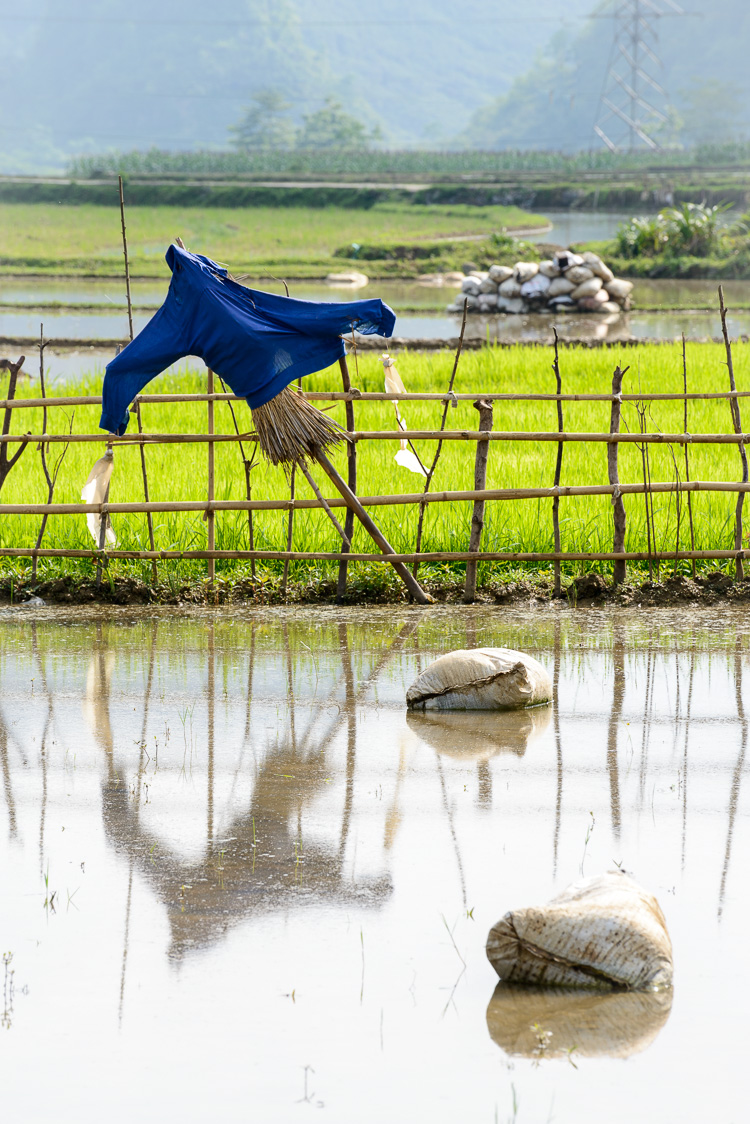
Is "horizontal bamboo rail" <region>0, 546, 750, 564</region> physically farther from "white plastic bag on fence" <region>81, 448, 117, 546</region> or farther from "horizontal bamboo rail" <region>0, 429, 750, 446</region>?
"horizontal bamboo rail" <region>0, 429, 750, 446</region>

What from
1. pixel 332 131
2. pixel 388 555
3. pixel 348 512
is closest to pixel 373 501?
pixel 348 512

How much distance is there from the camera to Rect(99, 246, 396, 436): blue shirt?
570cm

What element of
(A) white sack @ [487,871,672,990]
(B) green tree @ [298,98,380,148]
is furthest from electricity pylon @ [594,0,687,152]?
(A) white sack @ [487,871,672,990]

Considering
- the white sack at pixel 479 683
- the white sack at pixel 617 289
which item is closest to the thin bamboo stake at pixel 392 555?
the white sack at pixel 479 683

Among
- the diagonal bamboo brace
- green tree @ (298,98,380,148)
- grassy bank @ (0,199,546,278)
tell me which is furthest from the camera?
green tree @ (298,98,380,148)

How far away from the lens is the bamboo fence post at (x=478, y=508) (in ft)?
21.8

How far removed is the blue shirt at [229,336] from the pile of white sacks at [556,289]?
17814mm

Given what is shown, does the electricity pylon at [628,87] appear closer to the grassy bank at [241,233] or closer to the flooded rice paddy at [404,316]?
the grassy bank at [241,233]

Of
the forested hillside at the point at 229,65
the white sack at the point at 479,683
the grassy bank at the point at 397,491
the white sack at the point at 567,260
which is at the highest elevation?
the forested hillside at the point at 229,65

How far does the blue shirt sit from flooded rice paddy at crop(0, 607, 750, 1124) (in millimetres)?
1233

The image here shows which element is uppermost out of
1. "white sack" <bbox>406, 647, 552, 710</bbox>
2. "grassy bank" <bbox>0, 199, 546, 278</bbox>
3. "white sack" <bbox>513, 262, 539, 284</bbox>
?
"grassy bank" <bbox>0, 199, 546, 278</bbox>

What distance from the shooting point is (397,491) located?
775 centimetres

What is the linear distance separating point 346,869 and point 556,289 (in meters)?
21.2

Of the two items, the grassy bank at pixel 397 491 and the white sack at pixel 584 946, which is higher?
the grassy bank at pixel 397 491
